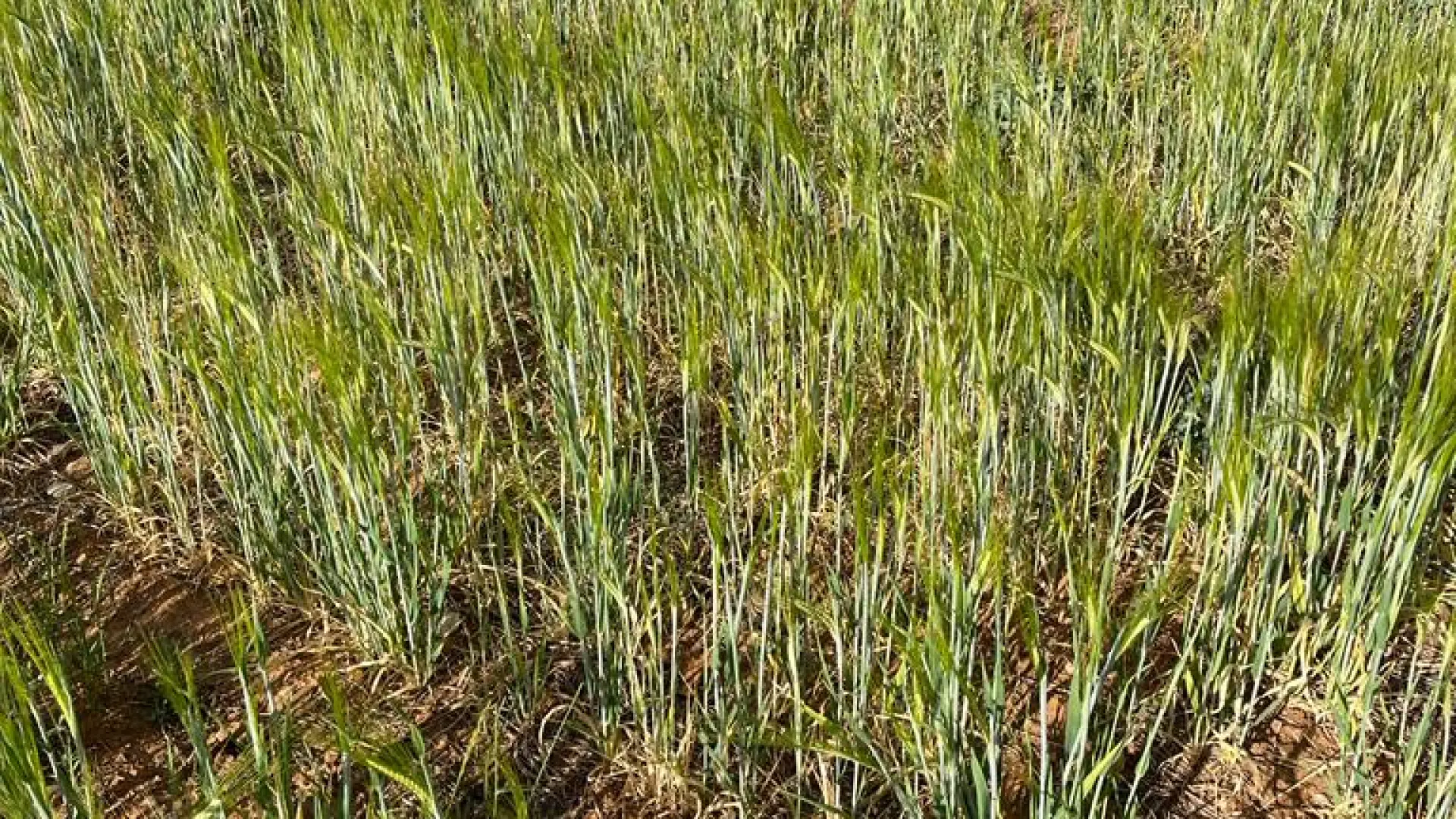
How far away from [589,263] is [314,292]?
0.76m

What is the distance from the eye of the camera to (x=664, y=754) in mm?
1443

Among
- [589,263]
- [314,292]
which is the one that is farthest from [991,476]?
[314,292]

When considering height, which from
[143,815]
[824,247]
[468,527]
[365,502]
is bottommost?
[143,815]

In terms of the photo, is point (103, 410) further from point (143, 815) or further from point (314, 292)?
point (143, 815)

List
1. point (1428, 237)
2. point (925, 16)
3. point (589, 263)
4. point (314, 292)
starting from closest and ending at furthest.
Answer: point (589, 263), point (1428, 237), point (314, 292), point (925, 16)

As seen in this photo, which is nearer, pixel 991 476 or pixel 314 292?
pixel 991 476

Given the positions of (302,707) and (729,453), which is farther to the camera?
(729,453)

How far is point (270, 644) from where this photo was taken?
171 centimetres

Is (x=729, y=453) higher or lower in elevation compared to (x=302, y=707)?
higher

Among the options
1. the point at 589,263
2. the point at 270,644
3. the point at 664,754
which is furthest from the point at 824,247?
the point at 270,644

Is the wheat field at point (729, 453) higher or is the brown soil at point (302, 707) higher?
the wheat field at point (729, 453)

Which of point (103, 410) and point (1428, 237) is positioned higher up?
point (1428, 237)

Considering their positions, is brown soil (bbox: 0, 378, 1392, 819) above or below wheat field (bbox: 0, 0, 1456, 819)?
below

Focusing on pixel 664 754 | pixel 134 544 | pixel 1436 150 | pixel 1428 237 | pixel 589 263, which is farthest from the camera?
pixel 1436 150
